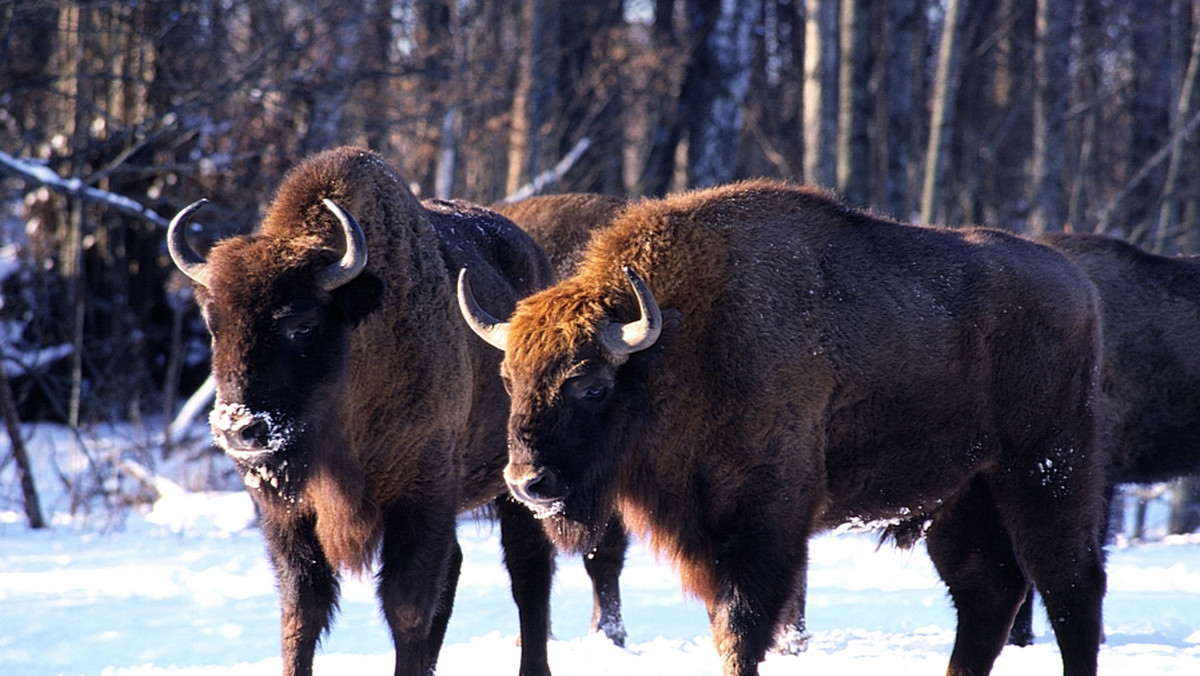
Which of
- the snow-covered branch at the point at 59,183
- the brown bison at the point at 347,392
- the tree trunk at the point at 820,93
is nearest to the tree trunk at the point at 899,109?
the tree trunk at the point at 820,93

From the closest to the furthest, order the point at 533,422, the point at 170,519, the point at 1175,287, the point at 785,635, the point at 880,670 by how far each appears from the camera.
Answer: the point at 533,422 < the point at 880,670 < the point at 785,635 < the point at 1175,287 < the point at 170,519

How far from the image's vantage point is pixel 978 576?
16.6 ft

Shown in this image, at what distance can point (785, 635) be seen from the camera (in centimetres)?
590

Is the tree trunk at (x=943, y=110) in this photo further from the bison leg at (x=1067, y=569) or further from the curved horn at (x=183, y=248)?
the curved horn at (x=183, y=248)

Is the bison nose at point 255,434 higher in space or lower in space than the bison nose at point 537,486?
higher

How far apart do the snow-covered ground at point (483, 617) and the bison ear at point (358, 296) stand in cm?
122

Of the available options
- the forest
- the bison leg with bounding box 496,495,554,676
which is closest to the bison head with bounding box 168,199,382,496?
the bison leg with bounding box 496,495,554,676

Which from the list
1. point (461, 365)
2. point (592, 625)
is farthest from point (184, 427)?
point (461, 365)

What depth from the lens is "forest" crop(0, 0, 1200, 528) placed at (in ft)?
34.8

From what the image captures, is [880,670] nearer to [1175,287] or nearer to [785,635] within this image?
[785,635]

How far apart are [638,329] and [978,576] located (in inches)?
81.0

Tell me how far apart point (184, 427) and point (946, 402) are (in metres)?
9.89

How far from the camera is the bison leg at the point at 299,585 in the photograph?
15.1ft

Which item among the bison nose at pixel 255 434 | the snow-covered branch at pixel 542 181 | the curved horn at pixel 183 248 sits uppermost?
the curved horn at pixel 183 248
